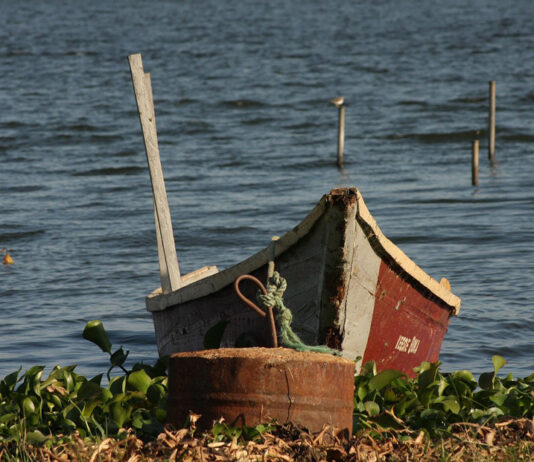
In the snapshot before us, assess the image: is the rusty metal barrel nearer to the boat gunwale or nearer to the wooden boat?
the wooden boat

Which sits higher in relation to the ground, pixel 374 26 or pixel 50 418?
pixel 374 26

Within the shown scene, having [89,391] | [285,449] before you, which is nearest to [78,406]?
[89,391]

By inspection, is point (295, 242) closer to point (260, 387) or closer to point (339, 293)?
point (339, 293)

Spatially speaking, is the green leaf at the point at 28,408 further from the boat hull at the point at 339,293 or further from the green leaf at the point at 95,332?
the boat hull at the point at 339,293

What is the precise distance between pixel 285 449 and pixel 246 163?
18588mm

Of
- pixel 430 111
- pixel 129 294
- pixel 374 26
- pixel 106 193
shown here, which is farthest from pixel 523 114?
pixel 374 26

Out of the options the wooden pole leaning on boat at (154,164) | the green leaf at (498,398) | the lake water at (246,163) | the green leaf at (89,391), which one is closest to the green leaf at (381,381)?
the green leaf at (498,398)

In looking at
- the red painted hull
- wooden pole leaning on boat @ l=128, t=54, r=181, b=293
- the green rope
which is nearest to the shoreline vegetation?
the red painted hull

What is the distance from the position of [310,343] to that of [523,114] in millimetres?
26042

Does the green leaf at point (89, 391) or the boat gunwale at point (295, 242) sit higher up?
the boat gunwale at point (295, 242)

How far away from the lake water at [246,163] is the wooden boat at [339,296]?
199 cm

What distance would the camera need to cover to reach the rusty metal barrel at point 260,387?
15.3 ft

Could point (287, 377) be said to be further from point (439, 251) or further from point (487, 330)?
point (439, 251)

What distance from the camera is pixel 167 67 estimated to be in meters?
45.0
